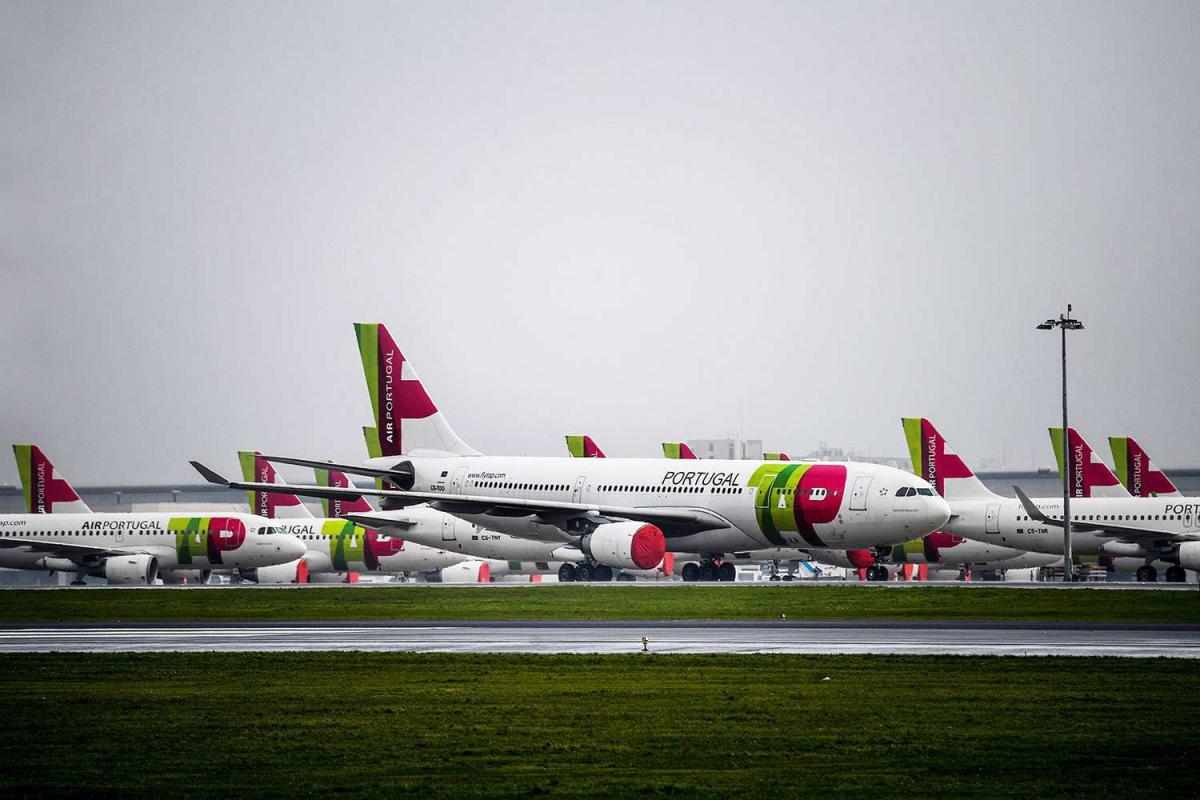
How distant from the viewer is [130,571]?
85.1m

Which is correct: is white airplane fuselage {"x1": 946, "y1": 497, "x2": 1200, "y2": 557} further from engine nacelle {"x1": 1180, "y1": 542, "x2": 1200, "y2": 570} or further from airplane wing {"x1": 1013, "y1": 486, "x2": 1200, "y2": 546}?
engine nacelle {"x1": 1180, "y1": 542, "x2": 1200, "y2": 570}

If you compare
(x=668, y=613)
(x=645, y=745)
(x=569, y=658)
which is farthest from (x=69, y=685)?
(x=668, y=613)

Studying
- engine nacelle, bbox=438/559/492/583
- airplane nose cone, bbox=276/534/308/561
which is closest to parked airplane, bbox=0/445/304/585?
airplane nose cone, bbox=276/534/308/561

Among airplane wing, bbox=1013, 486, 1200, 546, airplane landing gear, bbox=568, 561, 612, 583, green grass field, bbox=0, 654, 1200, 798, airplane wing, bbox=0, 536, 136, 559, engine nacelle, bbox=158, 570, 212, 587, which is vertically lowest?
green grass field, bbox=0, 654, 1200, 798

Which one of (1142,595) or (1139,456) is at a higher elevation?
(1139,456)

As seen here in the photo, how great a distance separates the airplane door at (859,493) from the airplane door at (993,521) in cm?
2230

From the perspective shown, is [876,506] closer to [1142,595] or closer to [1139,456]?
[1142,595]

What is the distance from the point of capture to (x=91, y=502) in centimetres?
18212

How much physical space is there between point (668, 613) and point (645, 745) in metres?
28.5

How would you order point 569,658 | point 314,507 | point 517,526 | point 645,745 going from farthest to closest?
point 314,507 → point 517,526 → point 569,658 → point 645,745

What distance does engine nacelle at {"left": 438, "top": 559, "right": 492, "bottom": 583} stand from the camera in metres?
96.0

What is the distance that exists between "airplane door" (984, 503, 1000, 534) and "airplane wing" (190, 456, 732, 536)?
23.1m

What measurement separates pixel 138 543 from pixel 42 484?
1575cm

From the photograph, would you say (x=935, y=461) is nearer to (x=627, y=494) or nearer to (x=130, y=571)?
(x=627, y=494)
